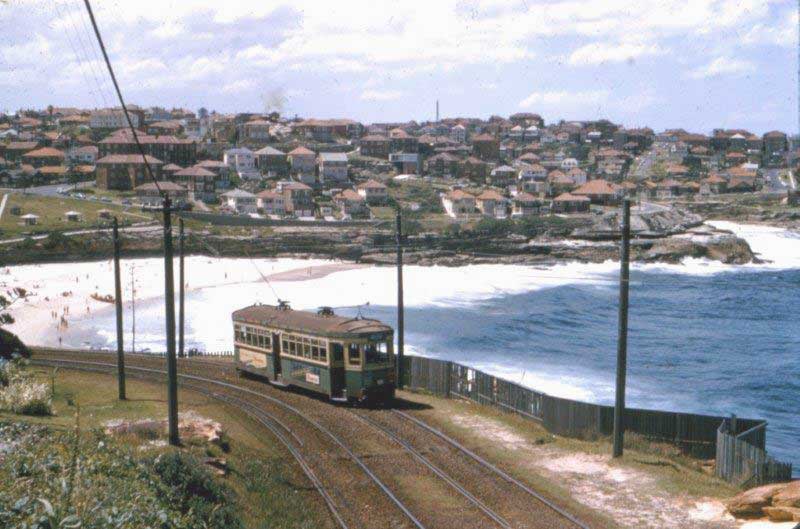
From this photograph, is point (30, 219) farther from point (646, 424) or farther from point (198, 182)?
point (646, 424)

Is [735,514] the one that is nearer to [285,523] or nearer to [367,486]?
[367,486]

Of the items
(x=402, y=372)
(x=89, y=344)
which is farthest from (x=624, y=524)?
(x=89, y=344)

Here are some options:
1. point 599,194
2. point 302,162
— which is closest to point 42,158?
point 302,162

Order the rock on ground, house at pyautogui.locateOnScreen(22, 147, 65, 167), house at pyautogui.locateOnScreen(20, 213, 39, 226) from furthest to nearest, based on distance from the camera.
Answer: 1. house at pyautogui.locateOnScreen(22, 147, 65, 167)
2. house at pyautogui.locateOnScreen(20, 213, 39, 226)
3. the rock on ground

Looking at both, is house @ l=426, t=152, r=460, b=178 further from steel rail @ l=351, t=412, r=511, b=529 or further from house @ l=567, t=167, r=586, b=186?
steel rail @ l=351, t=412, r=511, b=529

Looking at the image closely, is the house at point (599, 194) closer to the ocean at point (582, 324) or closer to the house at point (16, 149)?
the ocean at point (582, 324)

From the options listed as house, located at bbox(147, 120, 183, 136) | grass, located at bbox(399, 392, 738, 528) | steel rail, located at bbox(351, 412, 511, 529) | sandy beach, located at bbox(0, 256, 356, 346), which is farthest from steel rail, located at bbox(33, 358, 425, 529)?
house, located at bbox(147, 120, 183, 136)
